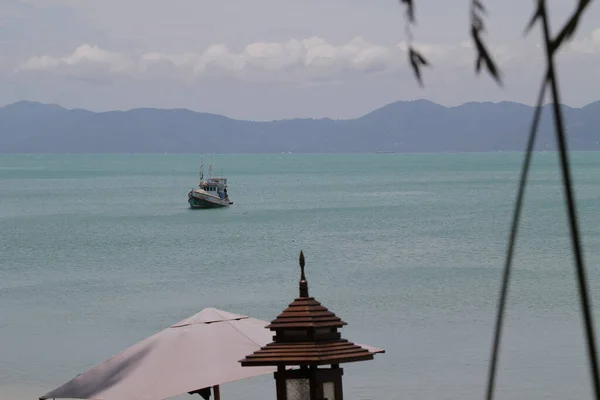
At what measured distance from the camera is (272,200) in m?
118

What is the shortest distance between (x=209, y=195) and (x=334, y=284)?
53835 millimetres

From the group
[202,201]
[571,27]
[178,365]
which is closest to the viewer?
[571,27]

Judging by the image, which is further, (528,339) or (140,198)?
(140,198)

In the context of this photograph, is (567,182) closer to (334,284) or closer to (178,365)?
(178,365)

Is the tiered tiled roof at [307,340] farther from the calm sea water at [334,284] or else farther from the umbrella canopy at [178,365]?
the calm sea water at [334,284]

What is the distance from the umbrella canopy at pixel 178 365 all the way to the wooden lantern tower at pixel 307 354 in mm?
2666

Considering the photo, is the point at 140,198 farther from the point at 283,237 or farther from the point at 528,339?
the point at 528,339

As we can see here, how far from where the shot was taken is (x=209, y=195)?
3841 inches

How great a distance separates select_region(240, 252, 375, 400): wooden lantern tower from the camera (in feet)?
24.3

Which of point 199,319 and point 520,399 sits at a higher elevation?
point 199,319

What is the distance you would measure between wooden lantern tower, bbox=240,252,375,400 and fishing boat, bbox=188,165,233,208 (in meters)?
88.3

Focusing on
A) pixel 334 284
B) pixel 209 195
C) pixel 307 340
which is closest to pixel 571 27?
pixel 307 340

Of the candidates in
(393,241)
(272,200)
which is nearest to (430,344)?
(393,241)

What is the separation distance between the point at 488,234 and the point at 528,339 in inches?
1497
